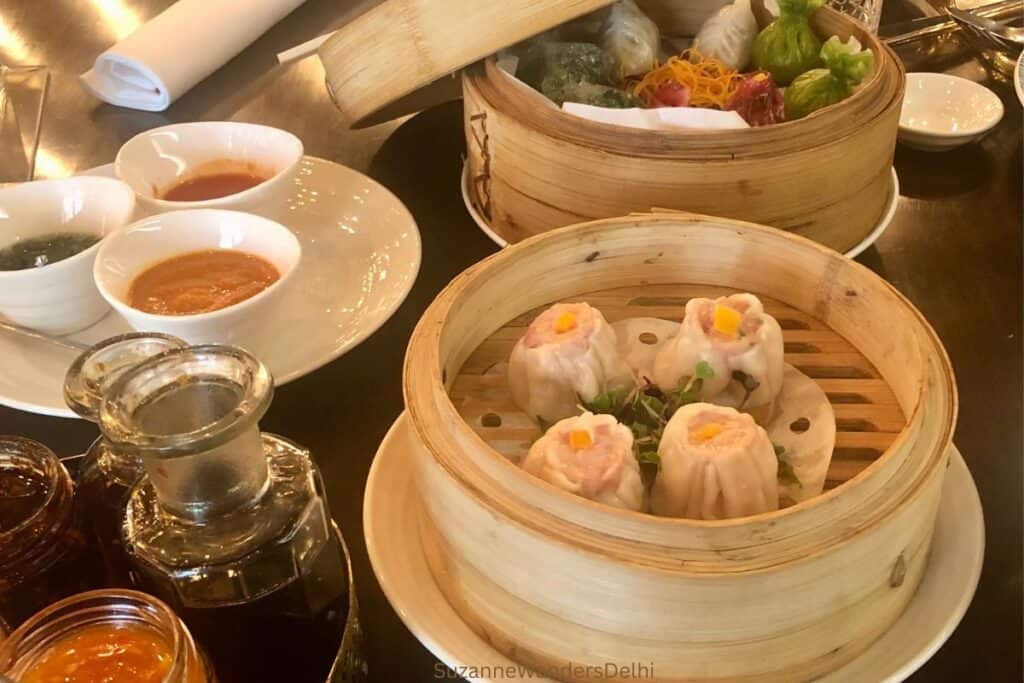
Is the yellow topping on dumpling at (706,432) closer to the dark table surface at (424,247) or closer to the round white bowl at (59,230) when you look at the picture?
the dark table surface at (424,247)

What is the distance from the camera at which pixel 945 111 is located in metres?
1.63

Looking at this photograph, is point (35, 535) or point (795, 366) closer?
point (35, 535)

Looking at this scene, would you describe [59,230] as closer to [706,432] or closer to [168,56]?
[168,56]

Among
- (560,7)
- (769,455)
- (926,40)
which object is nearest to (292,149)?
(560,7)

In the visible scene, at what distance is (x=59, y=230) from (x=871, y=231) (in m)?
1.13

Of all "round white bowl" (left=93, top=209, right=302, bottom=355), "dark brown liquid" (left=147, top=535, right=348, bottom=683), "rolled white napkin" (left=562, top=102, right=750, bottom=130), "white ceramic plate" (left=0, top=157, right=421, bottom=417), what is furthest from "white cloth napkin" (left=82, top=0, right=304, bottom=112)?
"dark brown liquid" (left=147, top=535, right=348, bottom=683)

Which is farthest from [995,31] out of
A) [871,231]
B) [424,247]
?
[424,247]

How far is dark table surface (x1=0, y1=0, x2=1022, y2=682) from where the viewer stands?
3.04 ft

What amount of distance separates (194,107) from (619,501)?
4.63 ft

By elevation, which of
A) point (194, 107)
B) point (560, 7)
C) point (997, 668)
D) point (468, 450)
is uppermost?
point (560, 7)

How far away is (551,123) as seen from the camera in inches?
46.9

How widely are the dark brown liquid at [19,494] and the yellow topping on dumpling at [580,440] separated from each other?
43 centimetres

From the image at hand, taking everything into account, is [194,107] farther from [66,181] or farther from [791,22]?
[791,22]

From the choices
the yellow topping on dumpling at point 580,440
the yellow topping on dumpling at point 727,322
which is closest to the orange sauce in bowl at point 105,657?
the yellow topping on dumpling at point 580,440
